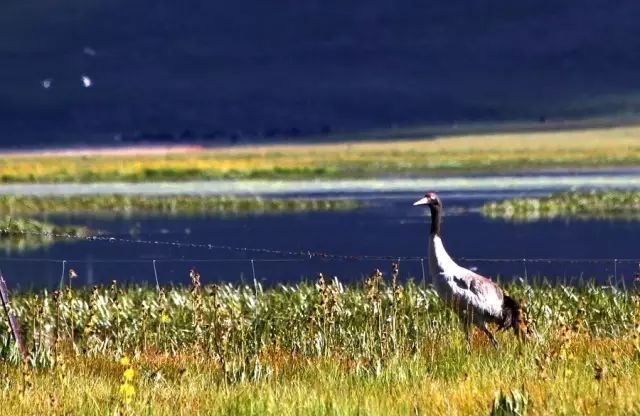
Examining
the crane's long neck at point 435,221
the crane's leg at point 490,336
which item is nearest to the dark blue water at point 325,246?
the crane's long neck at point 435,221

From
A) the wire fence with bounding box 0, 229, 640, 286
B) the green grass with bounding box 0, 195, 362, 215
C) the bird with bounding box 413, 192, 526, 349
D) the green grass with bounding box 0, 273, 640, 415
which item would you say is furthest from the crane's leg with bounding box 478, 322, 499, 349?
the green grass with bounding box 0, 195, 362, 215

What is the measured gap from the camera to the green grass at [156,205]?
7981 cm

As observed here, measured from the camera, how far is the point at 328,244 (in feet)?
189

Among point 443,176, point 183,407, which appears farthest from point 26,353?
point 443,176

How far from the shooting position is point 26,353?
14.2 m

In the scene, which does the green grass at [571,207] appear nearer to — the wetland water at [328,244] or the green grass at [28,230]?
the wetland water at [328,244]

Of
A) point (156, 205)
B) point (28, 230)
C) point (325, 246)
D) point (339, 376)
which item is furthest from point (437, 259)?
point (156, 205)

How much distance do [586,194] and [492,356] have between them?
63.0 m

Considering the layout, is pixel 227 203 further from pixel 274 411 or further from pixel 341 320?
pixel 274 411

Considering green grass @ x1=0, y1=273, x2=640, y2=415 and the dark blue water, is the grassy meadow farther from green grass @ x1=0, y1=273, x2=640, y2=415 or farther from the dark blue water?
green grass @ x1=0, y1=273, x2=640, y2=415

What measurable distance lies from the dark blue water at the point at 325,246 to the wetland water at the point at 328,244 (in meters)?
0.05

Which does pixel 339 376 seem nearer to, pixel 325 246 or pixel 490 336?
pixel 490 336

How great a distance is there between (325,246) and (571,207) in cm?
2083

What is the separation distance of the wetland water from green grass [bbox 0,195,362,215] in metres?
2.69
